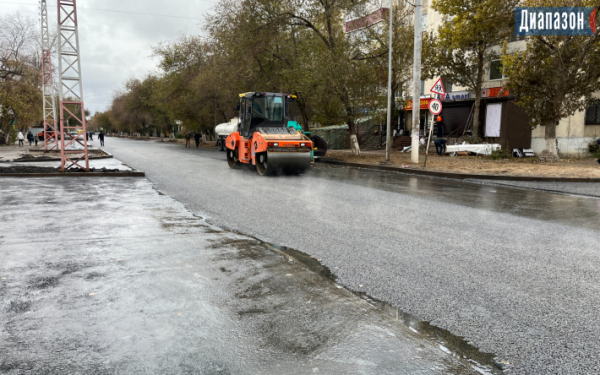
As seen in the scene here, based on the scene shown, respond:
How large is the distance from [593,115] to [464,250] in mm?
27482

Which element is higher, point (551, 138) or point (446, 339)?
point (551, 138)

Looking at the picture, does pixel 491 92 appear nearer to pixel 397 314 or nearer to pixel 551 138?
pixel 551 138

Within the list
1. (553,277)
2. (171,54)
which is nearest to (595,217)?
(553,277)

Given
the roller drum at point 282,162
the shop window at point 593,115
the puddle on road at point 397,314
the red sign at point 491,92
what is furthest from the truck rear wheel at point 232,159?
the shop window at point 593,115

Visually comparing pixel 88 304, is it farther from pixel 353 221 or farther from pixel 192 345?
pixel 353 221

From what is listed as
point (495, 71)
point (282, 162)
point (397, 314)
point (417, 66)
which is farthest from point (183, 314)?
point (495, 71)

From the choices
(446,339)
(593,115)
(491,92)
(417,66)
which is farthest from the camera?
(491,92)

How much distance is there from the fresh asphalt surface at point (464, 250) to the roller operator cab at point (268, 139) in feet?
11.9

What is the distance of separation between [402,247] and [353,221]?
6.18ft

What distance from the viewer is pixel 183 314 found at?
3.75 m

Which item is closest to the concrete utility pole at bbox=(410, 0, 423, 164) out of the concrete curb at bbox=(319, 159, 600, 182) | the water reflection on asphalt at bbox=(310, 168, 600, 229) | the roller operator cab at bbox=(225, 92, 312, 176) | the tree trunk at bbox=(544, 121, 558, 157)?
the concrete curb at bbox=(319, 159, 600, 182)

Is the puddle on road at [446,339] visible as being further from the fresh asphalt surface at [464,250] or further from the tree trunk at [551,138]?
the tree trunk at [551,138]

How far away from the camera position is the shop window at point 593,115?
89.8 feet

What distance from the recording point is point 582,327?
3541 mm
